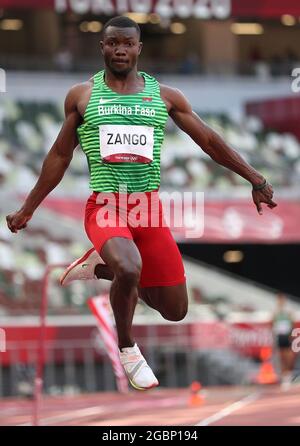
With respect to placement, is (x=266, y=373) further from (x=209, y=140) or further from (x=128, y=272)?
(x=128, y=272)

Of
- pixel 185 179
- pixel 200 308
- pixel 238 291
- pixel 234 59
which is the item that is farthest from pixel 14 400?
pixel 234 59

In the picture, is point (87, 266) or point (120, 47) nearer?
point (120, 47)

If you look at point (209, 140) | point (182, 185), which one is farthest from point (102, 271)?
point (182, 185)

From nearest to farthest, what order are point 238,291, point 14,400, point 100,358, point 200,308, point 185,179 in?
point 14,400, point 100,358, point 200,308, point 238,291, point 185,179

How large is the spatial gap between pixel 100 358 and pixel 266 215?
267 inches

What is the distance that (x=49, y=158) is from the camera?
857cm

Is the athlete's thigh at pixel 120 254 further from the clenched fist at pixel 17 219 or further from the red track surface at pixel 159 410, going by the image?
the red track surface at pixel 159 410

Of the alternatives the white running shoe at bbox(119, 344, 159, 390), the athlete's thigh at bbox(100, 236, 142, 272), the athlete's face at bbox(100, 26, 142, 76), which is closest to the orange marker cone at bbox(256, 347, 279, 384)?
the white running shoe at bbox(119, 344, 159, 390)

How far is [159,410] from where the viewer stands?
1399 cm

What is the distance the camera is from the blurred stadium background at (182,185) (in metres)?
21.3

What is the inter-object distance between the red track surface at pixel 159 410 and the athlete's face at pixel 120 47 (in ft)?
8.28

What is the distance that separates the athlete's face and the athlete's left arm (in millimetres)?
386

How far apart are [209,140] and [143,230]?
646 millimetres
